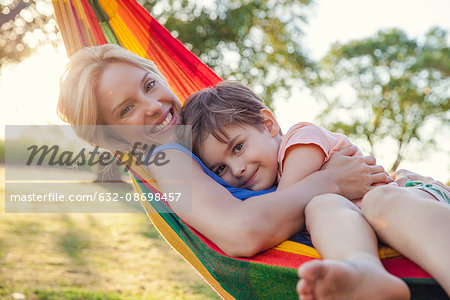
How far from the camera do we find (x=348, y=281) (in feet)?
2.73

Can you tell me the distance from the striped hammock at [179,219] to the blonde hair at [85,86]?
25 centimetres

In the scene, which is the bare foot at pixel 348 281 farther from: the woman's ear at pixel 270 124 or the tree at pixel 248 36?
the tree at pixel 248 36

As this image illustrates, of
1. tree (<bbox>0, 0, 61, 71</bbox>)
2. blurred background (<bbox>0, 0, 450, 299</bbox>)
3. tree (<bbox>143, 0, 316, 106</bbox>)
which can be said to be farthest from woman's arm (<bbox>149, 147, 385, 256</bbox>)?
tree (<bbox>143, 0, 316, 106</bbox>)

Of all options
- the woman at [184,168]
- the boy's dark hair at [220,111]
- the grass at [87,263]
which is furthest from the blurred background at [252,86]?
the boy's dark hair at [220,111]

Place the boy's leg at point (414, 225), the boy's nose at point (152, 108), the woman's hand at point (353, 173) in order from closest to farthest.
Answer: the boy's leg at point (414, 225) < the woman's hand at point (353, 173) < the boy's nose at point (152, 108)

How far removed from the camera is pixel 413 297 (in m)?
0.96

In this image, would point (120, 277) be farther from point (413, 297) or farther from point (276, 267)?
point (413, 297)

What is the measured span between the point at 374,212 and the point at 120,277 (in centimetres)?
265

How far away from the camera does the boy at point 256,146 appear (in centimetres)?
114

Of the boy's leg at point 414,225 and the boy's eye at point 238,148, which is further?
the boy's eye at point 238,148

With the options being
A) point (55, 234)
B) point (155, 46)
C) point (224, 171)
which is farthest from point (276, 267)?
point (55, 234)

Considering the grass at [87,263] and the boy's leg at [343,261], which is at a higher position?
the boy's leg at [343,261]

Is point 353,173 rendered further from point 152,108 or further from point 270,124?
point 152,108

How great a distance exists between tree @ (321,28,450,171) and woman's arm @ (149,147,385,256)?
36.4 ft
